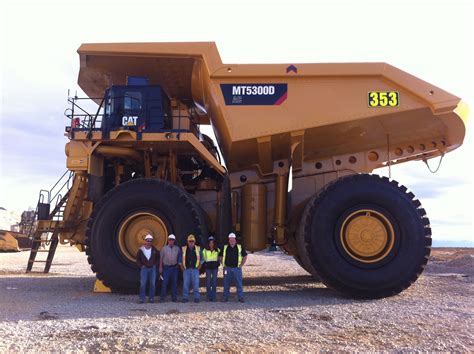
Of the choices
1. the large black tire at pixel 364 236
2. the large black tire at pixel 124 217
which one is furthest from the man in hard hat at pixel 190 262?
the large black tire at pixel 364 236

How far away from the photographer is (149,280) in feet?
23.6

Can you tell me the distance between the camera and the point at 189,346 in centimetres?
425

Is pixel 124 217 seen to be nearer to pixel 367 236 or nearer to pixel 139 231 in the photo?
pixel 139 231

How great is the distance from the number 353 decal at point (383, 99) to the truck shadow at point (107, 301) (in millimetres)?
3549

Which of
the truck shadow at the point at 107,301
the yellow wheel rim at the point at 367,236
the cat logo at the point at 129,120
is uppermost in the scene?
the cat logo at the point at 129,120

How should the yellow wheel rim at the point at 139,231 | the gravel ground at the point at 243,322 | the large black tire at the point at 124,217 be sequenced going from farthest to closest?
1. the yellow wheel rim at the point at 139,231
2. the large black tire at the point at 124,217
3. the gravel ground at the point at 243,322

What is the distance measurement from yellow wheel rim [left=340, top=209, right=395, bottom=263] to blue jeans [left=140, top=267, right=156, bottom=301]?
11.0ft

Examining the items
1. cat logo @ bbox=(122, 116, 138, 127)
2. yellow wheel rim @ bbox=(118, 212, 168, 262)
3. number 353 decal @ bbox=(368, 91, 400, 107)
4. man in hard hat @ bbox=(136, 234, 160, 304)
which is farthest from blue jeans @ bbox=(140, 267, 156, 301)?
number 353 decal @ bbox=(368, 91, 400, 107)

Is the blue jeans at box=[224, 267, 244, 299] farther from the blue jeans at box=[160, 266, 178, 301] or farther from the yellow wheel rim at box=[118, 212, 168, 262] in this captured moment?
the yellow wheel rim at box=[118, 212, 168, 262]

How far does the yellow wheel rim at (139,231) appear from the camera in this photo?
771 centimetres

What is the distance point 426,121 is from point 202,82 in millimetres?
4398

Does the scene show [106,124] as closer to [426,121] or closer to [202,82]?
[202,82]

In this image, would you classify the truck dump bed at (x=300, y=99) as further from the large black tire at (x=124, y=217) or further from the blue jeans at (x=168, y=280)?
the blue jeans at (x=168, y=280)

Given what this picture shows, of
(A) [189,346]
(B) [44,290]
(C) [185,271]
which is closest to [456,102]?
(C) [185,271]
